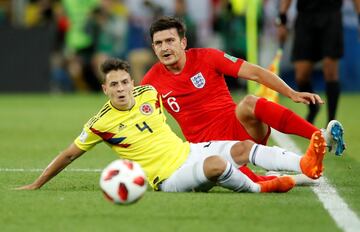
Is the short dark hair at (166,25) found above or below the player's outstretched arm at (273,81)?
above

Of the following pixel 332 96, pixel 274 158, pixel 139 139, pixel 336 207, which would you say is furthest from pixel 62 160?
pixel 332 96

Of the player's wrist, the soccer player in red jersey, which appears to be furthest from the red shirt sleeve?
the player's wrist

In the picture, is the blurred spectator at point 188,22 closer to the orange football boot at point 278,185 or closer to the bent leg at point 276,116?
the bent leg at point 276,116

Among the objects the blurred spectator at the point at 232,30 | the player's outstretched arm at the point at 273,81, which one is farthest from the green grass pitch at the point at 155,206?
the blurred spectator at the point at 232,30

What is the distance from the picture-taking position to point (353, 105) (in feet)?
59.7

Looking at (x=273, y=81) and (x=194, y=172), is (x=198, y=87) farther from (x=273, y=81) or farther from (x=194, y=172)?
(x=194, y=172)

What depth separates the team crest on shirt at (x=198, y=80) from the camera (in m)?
8.46

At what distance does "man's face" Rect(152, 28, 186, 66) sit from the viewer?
833 cm

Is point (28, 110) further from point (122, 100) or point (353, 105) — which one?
point (122, 100)

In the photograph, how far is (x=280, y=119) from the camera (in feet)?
26.0

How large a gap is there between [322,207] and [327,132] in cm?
100

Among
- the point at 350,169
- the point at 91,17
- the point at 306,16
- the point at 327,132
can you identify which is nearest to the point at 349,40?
the point at 91,17

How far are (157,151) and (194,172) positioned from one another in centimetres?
38

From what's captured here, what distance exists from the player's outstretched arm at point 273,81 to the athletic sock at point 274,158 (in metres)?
0.41
